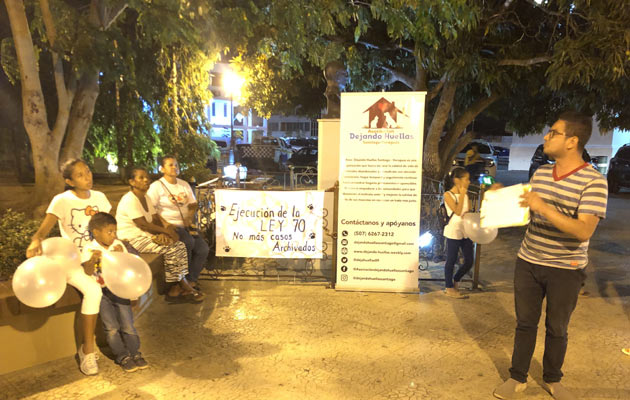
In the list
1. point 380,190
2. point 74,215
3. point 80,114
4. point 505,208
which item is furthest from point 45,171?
point 505,208

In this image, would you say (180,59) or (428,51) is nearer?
(428,51)

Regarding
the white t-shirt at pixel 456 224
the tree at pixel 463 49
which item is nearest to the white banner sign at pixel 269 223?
the white t-shirt at pixel 456 224

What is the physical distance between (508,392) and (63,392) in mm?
3184

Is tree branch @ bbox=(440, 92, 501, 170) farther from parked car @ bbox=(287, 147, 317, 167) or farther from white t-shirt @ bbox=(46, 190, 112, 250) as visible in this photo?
parked car @ bbox=(287, 147, 317, 167)

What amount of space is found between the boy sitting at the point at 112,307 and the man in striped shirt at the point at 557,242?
2779mm

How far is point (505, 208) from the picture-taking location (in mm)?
3066

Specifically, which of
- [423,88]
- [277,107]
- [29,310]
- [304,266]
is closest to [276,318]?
[304,266]

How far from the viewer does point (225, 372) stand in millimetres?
3590

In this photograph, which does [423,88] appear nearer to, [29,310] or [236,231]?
[236,231]

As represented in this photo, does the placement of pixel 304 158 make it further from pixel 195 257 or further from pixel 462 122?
pixel 195 257

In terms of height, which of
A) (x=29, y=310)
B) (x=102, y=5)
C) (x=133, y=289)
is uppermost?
(x=102, y=5)

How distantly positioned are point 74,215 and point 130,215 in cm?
104

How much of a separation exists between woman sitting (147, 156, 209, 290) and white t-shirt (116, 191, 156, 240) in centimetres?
18

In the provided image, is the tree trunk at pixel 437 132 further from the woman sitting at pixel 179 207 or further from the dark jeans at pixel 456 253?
the woman sitting at pixel 179 207
